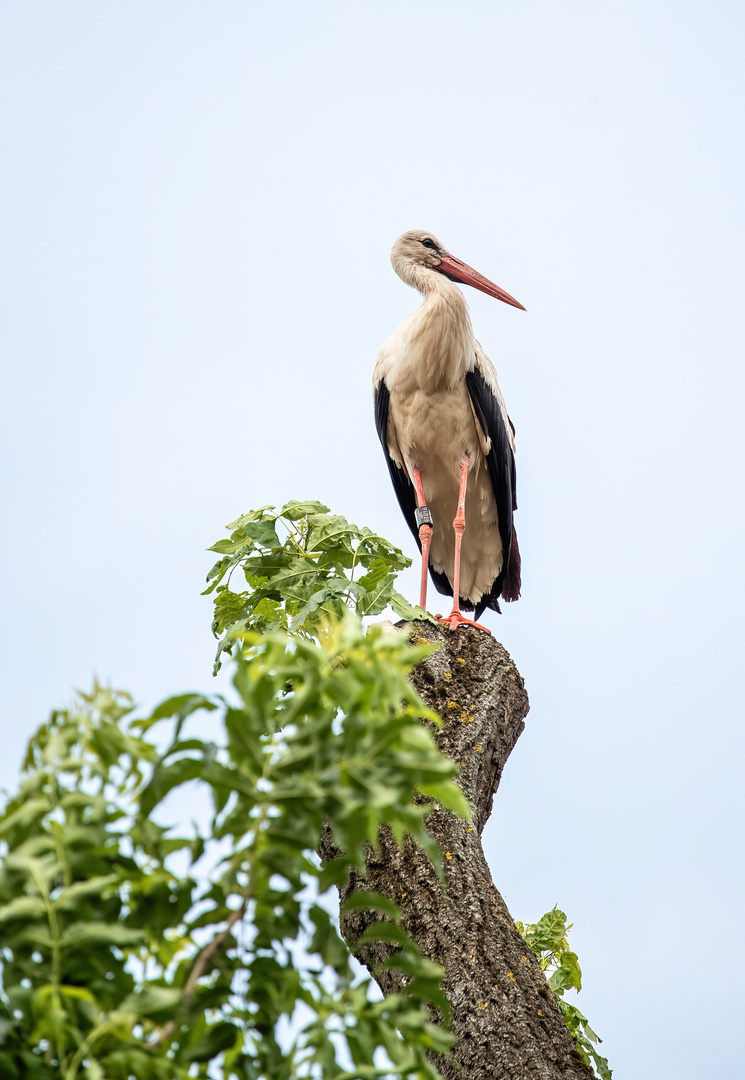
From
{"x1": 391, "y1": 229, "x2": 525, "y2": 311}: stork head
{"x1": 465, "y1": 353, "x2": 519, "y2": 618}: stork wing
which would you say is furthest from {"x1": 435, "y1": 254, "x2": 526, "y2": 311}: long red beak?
{"x1": 465, "y1": 353, "x2": 519, "y2": 618}: stork wing

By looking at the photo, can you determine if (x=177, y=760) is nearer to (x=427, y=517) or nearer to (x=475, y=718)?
(x=475, y=718)

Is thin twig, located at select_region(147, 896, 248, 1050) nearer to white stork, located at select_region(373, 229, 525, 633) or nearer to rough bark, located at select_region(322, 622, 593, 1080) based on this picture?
rough bark, located at select_region(322, 622, 593, 1080)

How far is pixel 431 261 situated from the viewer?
7.70 metres

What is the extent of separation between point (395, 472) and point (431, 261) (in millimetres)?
1590

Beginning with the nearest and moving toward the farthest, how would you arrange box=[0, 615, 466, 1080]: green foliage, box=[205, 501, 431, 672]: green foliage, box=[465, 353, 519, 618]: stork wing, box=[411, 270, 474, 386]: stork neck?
box=[0, 615, 466, 1080]: green foliage → box=[205, 501, 431, 672]: green foliage → box=[411, 270, 474, 386]: stork neck → box=[465, 353, 519, 618]: stork wing

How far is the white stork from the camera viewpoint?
670 cm

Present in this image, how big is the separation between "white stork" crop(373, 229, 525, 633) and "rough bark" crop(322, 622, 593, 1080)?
2.41 metres

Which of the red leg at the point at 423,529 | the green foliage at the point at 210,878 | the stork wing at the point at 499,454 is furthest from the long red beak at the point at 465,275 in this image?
the green foliage at the point at 210,878

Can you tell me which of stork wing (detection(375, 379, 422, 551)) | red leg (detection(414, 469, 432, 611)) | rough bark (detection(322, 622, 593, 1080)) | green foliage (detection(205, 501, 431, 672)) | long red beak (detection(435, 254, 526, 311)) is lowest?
rough bark (detection(322, 622, 593, 1080))

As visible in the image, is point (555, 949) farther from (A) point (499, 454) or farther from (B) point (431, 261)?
(B) point (431, 261)

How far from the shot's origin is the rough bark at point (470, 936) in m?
3.13

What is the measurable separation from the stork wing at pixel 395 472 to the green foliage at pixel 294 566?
2.59 metres

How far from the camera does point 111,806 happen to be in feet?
4.51

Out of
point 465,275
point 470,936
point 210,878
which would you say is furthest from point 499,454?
point 210,878
